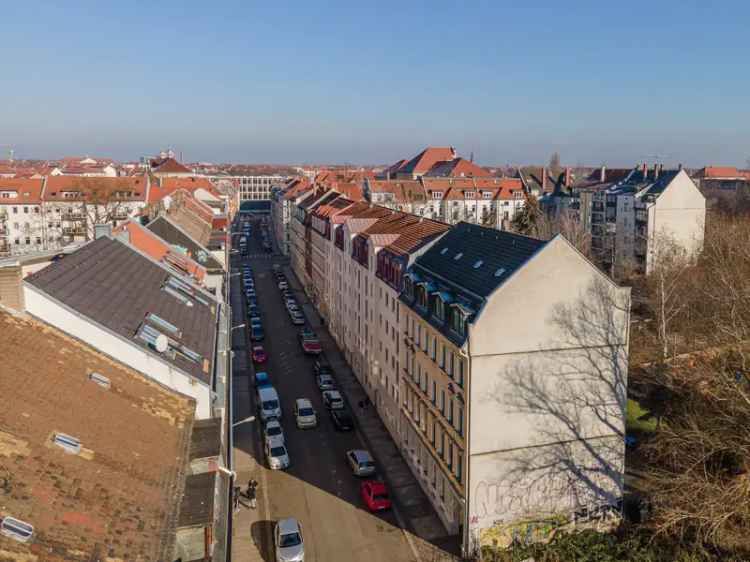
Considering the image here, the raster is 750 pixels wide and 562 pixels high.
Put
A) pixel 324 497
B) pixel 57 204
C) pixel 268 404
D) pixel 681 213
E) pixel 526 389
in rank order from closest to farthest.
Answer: pixel 526 389
pixel 324 497
pixel 268 404
pixel 681 213
pixel 57 204

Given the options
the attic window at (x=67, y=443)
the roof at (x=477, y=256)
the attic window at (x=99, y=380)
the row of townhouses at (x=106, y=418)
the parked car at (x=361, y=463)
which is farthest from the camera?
the parked car at (x=361, y=463)

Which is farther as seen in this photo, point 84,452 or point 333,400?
point 333,400

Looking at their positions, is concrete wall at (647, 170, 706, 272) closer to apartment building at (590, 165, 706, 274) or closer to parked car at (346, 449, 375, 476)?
apartment building at (590, 165, 706, 274)

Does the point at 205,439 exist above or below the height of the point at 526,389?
above

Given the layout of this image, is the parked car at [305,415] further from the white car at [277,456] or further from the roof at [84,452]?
the roof at [84,452]

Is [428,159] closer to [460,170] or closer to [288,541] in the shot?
[460,170]

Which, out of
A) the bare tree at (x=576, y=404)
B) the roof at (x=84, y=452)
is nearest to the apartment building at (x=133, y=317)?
the roof at (x=84, y=452)

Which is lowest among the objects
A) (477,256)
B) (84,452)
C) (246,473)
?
(246,473)

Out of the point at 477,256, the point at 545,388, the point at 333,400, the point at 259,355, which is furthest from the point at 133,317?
the point at 259,355
